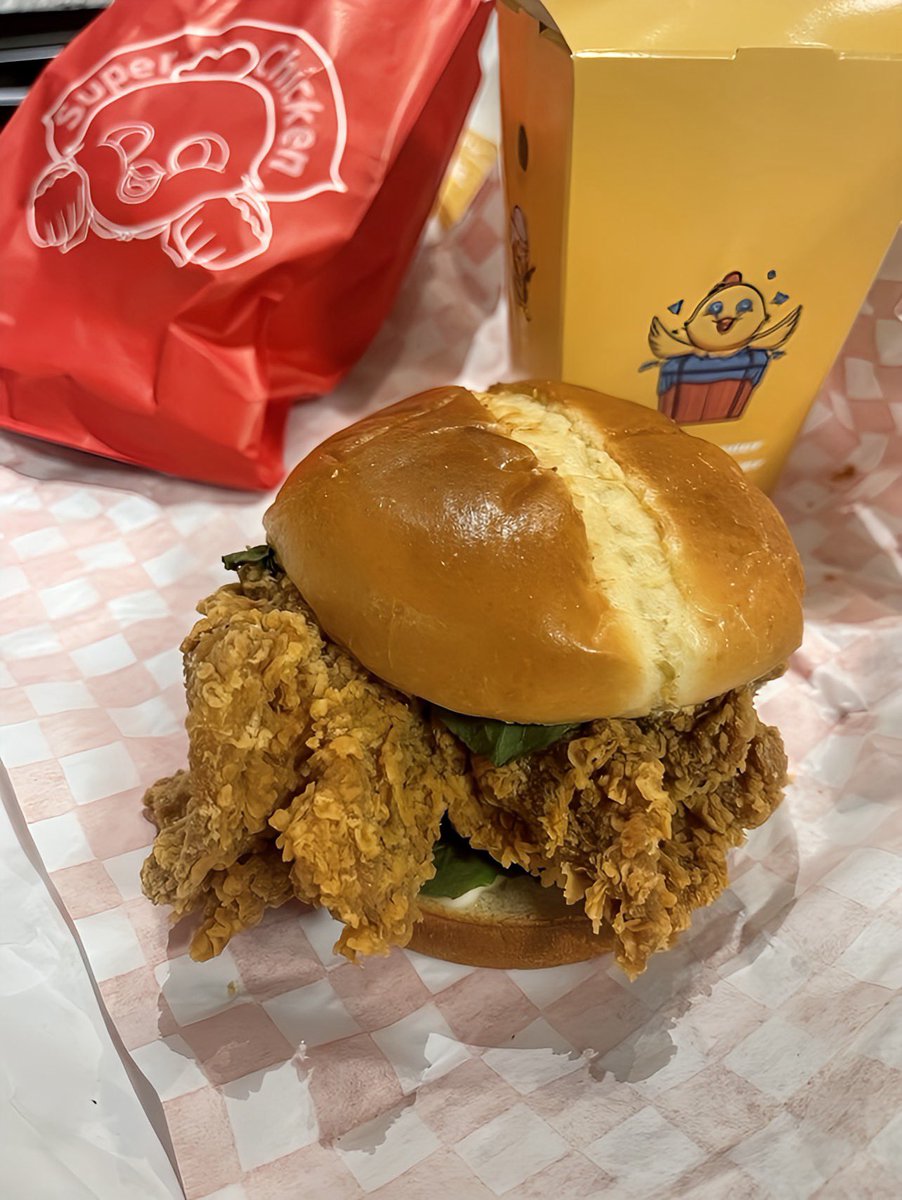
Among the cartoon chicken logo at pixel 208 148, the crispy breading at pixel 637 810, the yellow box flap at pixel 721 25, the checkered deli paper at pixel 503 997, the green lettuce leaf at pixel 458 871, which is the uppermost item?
the yellow box flap at pixel 721 25

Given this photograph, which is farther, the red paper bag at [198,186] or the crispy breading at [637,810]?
the red paper bag at [198,186]

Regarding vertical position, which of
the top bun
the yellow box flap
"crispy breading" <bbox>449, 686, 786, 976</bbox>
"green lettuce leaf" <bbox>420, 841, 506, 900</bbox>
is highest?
the yellow box flap

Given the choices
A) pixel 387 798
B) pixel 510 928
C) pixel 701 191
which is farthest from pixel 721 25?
pixel 510 928

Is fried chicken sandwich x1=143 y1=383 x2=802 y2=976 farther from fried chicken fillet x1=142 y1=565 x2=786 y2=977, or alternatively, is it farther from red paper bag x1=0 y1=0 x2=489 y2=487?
red paper bag x1=0 y1=0 x2=489 y2=487

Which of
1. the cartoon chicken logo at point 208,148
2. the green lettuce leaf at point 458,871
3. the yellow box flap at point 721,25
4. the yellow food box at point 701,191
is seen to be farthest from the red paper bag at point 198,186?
the green lettuce leaf at point 458,871

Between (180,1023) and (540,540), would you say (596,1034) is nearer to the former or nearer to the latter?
(180,1023)

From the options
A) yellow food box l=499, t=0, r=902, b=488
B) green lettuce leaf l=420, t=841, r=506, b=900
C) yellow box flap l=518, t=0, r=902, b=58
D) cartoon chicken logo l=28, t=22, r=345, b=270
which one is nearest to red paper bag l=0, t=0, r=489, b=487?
cartoon chicken logo l=28, t=22, r=345, b=270

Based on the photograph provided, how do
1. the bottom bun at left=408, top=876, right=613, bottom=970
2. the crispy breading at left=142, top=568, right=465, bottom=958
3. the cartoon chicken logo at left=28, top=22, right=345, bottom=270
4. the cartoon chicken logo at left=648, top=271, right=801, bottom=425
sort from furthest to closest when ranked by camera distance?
the cartoon chicken logo at left=28, top=22, right=345, bottom=270 → the cartoon chicken logo at left=648, top=271, right=801, bottom=425 → the bottom bun at left=408, top=876, right=613, bottom=970 → the crispy breading at left=142, top=568, right=465, bottom=958

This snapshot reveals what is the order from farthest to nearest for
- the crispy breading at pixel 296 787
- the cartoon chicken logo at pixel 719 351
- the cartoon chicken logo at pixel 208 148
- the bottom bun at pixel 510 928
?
the cartoon chicken logo at pixel 208 148, the cartoon chicken logo at pixel 719 351, the bottom bun at pixel 510 928, the crispy breading at pixel 296 787

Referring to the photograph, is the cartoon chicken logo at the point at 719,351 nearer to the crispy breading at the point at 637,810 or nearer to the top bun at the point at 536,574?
the top bun at the point at 536,574
